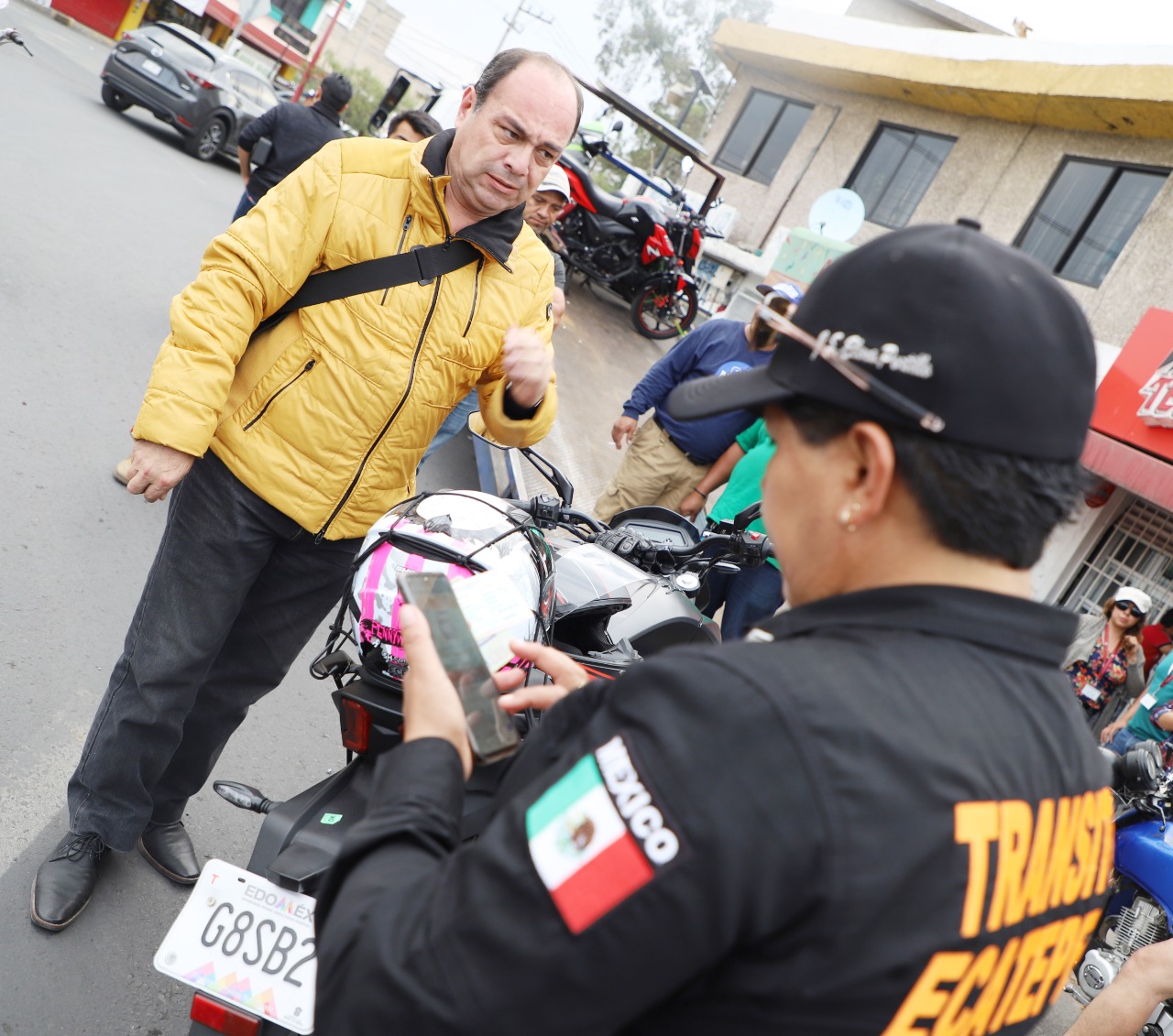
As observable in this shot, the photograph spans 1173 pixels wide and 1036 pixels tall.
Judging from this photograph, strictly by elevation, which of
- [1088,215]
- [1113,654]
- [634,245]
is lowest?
[1113,654]

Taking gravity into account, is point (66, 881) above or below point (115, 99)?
below

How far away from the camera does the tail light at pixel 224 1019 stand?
6.38 ft

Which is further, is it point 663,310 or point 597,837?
point 663,310

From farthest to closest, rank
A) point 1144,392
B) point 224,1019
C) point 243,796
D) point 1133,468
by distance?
point 1144,392, point 1133,468, point 243,796, point 224,1019

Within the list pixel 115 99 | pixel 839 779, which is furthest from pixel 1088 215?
pixel 115 99

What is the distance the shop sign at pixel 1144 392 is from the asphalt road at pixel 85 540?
4819mm

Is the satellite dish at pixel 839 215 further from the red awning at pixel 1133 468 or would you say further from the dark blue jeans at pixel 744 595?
the dark blue jeans at pixel 744 595

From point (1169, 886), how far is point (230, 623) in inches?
141

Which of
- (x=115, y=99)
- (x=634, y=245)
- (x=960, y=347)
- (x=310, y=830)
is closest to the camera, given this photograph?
(x=960, y=347)

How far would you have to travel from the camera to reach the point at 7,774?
288cm

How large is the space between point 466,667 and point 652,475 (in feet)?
13.0

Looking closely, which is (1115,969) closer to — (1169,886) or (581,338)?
(1169,886)

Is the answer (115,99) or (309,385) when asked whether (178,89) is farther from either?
(309,385)

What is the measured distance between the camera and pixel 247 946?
78.0 inches
